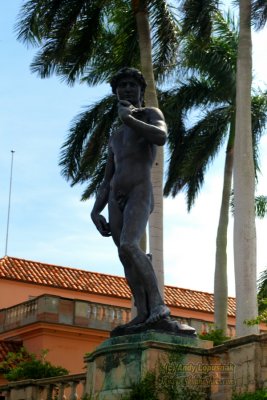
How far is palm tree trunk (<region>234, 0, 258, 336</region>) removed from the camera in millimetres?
15930

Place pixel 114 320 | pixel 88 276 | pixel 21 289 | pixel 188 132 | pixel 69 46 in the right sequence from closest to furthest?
pixel 69 46 < pixel 188 132 < pixel 114 320 < pixel 21 289 < pixel 88 276

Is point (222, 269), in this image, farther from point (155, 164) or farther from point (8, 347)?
point (8, 347)

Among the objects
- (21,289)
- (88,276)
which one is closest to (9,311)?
(21,289)

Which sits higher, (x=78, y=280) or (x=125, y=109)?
(x=78, y=280)

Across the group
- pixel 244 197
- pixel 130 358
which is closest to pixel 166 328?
pixel 130 358

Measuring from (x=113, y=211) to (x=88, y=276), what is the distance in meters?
27.6

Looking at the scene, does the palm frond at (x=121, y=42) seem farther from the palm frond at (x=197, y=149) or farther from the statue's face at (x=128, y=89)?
the statue's face at (x=128, y=89)

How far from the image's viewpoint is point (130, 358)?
7.55 metres

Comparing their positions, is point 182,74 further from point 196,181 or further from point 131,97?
point 131,97

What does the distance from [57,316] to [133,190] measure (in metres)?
19.6

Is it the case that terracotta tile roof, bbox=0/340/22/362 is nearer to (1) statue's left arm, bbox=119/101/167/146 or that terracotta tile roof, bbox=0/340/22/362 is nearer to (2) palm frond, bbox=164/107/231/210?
(2) palm frond, bbox=164/107/231/210

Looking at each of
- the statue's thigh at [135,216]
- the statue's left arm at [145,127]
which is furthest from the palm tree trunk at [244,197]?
the statue's left arm at [145,127]

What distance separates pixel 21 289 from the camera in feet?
109

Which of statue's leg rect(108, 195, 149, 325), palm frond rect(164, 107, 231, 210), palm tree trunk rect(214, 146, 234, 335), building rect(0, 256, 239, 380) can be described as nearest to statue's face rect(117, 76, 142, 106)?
statue's leg rect(108, 195, 149, 325)
